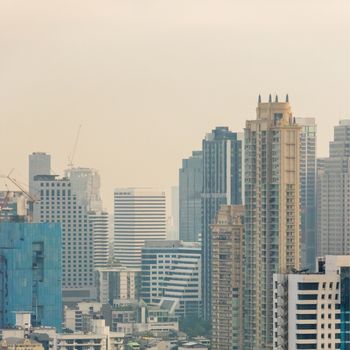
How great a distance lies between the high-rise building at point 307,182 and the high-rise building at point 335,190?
0.26ft

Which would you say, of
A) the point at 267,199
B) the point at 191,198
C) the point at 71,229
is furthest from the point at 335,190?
the point at 71,229

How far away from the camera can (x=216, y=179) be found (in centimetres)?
3372

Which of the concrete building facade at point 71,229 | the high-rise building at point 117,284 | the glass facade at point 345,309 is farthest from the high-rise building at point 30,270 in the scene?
the glass facade at point 345,309

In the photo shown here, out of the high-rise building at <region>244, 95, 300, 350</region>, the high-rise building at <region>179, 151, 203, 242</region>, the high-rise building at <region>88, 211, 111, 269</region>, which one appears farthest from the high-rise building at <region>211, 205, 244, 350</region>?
the high-rise building at <region>88, 211, 111, 269</region>

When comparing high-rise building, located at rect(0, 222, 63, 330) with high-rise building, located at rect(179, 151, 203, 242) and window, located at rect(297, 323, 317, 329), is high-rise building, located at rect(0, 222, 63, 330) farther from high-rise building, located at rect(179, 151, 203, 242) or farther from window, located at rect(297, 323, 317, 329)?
window, located at rect(297, 323, 317, 329)

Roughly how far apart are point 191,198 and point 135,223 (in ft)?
21.4

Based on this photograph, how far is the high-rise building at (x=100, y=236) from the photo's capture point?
37188 mm

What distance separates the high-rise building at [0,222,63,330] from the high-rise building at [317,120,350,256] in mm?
3953

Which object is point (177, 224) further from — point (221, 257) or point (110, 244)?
point (221, 257)

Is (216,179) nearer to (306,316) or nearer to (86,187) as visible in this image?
(86,187)

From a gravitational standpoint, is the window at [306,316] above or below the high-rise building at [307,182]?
below

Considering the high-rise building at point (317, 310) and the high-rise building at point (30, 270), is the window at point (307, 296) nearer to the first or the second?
the high-rise building at point (317, 310)

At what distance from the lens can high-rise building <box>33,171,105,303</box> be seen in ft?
111

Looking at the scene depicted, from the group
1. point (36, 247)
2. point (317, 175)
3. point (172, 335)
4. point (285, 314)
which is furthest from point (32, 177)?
point (285, 314)
